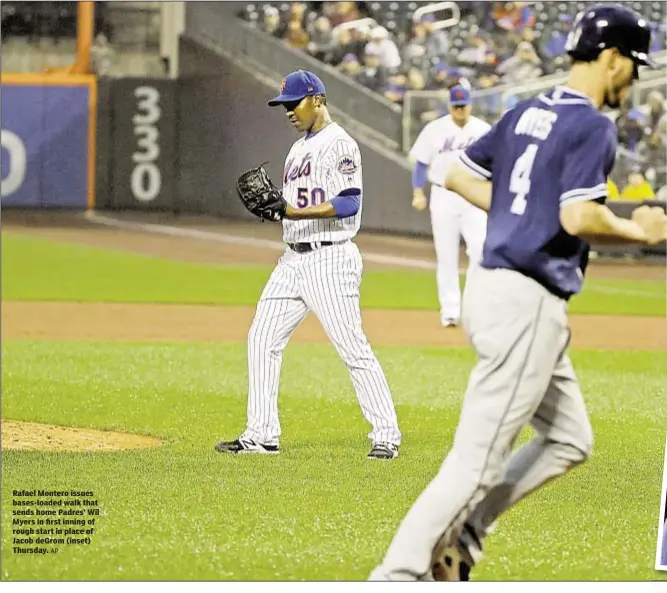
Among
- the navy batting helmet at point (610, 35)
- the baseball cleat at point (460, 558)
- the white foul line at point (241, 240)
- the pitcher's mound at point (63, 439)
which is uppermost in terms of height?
the navy batting helmet at point (610, 35)

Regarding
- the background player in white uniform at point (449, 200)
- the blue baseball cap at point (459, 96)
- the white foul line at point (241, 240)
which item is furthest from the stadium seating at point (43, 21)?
the blue baseball cap at point (459, 96)

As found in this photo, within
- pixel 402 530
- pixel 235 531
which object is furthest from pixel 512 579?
pixel 235 531

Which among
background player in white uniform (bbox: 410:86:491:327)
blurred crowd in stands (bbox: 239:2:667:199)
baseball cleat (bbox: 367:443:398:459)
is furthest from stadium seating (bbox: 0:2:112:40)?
baseball cleat (bbox: 367:443:398:459)

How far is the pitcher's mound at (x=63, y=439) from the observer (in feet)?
16.4

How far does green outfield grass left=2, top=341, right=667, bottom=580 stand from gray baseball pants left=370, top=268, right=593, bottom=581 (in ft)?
1.46

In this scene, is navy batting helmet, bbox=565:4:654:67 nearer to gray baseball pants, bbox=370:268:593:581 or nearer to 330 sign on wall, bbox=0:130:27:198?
gray baseball pants, bbox=370:268:593:581

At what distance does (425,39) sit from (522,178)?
12437 mm

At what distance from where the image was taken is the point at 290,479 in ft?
14.7

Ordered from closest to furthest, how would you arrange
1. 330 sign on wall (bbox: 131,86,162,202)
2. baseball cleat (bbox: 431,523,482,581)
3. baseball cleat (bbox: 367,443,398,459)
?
baseball cleat (bbox: 431,523,482,581)
baseball cleat (bbox: 367,443,398,459)
330 sign on wall (bbox: 131,86,162,202)

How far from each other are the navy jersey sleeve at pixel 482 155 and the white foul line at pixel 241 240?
8224 millimetres

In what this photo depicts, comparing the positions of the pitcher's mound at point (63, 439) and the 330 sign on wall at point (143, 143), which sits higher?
the 330 sign on wall at point (143, 143)

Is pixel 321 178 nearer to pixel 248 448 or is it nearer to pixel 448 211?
pixel 248 448

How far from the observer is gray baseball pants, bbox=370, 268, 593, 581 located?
9.50ft

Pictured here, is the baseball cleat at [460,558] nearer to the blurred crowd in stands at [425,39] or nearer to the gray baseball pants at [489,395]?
the gray baseball pants at [489,395]
